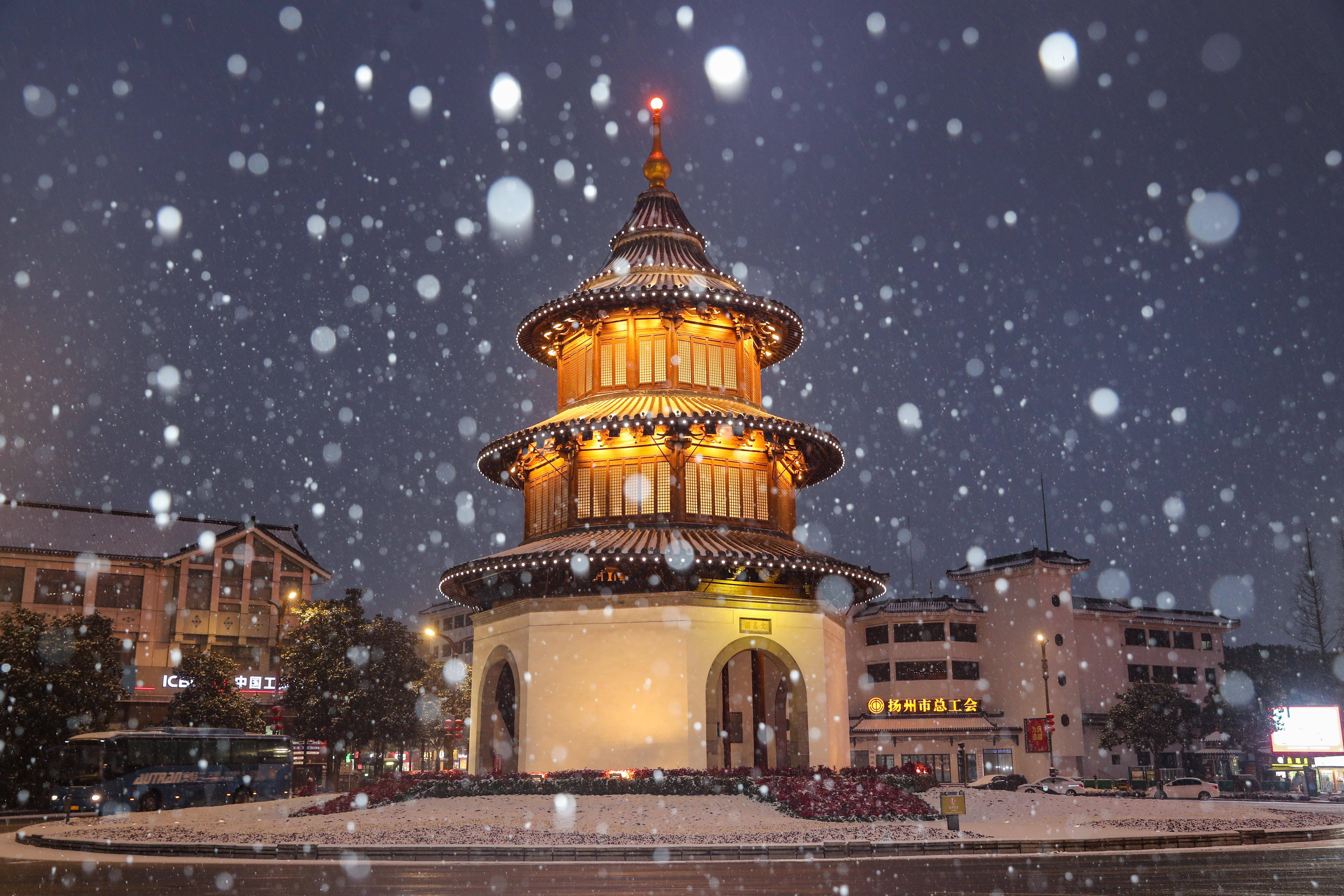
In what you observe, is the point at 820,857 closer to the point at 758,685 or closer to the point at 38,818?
the point at 758,685

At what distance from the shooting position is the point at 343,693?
1896 inches

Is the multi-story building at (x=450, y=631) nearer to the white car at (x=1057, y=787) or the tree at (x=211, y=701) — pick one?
the tree at (x=211, y=701)

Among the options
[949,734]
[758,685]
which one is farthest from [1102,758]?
[758,685]

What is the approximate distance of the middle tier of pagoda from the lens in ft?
101

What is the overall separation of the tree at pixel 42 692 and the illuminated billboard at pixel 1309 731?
58781 mm

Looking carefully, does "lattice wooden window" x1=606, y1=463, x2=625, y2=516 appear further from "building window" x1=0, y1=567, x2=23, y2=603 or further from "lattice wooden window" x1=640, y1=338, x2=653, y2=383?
"building window" x1=0, y1=567, x2=23, y2=603

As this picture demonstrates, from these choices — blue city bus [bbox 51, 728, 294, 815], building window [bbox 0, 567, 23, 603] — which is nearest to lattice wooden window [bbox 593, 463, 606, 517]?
blue city bus [bbox 51, 728, 294, 815]

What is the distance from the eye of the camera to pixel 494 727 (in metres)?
33.1

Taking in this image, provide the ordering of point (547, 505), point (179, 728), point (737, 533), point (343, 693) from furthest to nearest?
point (343, 693) < point (179, 728) < point (547, 505) < point (737, 533)

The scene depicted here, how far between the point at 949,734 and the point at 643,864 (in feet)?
182

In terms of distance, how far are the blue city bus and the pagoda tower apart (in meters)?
13.3

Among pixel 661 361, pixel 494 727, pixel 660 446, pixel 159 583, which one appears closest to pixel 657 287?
pixel 661 361

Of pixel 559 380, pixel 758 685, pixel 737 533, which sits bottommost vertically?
pixel 758 685

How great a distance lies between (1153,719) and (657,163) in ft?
156
